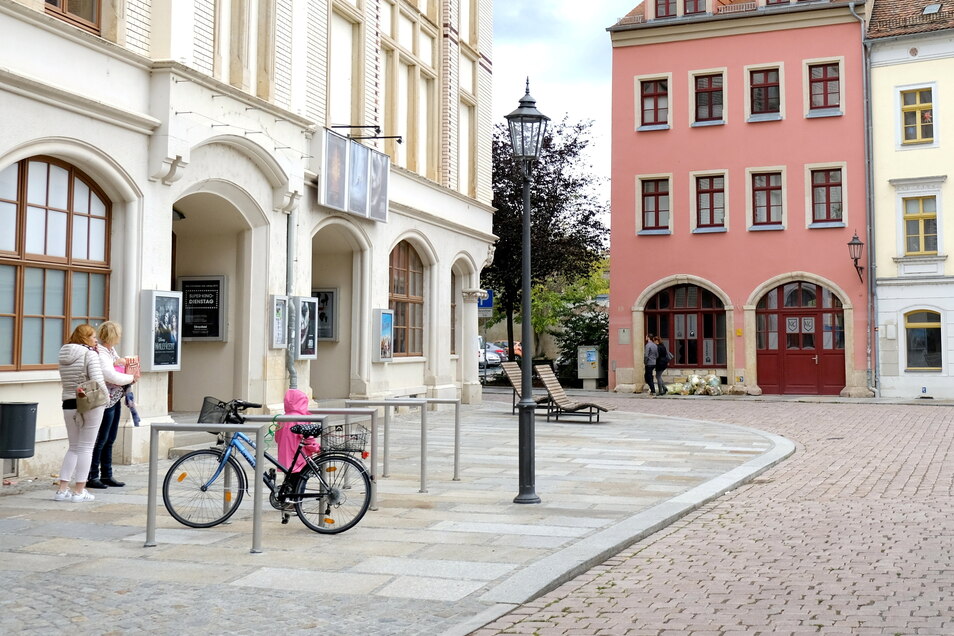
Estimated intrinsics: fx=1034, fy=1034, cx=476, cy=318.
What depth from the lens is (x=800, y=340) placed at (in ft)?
98.6

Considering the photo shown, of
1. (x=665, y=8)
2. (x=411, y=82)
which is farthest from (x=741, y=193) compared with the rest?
(x=411, y=82)

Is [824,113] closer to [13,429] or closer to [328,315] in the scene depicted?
[328,315]

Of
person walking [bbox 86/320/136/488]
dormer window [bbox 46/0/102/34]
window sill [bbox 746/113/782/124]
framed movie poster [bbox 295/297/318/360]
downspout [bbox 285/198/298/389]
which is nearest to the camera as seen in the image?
person walking [bbox 86/320/136/488]

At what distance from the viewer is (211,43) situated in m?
13.8

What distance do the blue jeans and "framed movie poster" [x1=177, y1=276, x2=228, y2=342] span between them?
5056 millimetres

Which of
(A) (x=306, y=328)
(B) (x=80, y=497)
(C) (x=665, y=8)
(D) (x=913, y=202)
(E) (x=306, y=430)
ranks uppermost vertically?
(C) (x=665, y=8)

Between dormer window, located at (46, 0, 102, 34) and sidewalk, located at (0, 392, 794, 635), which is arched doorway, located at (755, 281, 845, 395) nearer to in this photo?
sidewalk, located at (0, 392, 794, 635)

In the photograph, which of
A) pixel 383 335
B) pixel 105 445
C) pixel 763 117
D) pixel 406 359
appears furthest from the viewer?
pixel 763 117

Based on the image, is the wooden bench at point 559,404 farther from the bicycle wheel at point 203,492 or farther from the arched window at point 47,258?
the bicycle wheel at point 203,492

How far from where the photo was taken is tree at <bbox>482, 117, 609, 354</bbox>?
36.2 metres

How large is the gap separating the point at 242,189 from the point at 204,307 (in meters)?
1.97

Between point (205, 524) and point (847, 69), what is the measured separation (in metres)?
26.7

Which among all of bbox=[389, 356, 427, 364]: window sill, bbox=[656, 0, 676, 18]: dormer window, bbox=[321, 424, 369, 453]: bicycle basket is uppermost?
bbox=[656, 0, 676, 18]: dormer window

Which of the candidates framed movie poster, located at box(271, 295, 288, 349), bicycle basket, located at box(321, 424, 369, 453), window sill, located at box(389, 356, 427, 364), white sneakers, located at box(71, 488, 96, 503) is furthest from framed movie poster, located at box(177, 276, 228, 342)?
bicycle basket, located at box(321, 424, 369, 453)
